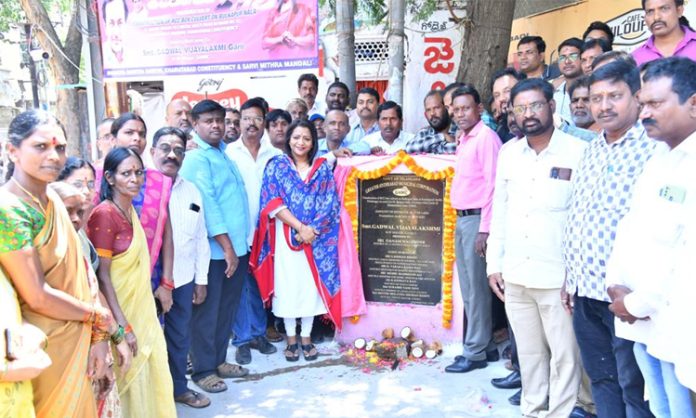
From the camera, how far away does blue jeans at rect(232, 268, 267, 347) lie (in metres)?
4.80

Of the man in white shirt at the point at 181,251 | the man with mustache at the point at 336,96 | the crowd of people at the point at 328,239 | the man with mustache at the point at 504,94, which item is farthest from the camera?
the man with mustache at the point at 336,96

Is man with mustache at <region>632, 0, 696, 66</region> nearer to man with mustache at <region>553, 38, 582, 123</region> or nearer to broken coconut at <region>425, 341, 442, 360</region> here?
man with mustache at <region>553, 38, 582, 123</region>

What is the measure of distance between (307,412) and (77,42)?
9.37m

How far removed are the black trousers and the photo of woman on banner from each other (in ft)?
10.7

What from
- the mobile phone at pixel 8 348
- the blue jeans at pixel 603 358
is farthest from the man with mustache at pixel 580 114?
the mobile phone at pixel 8 348

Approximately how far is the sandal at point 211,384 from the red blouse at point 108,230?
62.9 inches

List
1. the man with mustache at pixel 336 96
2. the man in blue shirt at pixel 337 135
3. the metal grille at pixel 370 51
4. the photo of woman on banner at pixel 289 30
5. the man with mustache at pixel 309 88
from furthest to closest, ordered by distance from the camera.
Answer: the metal grille at pixel 370 51, the photo of woman on banner at pixel 289 30, the man with mustache at pixel 309 88, the man with mustache at pixel 336 96, the man in blue shirt at pixel 337 135

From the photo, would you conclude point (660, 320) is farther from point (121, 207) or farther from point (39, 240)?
point (121, 207)

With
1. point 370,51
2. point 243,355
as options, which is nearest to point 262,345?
point 243,355

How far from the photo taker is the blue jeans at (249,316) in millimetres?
4797

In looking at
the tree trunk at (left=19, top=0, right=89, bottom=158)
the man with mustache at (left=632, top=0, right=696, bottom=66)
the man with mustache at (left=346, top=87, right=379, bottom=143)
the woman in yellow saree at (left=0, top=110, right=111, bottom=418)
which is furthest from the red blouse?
the tree trunk at (left=19, top=0, right=89, bottom=158)

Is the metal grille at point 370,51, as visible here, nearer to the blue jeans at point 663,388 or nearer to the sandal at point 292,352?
the sandal at point 292,352

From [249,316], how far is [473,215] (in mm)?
2106

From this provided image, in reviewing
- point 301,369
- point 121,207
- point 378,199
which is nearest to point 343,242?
point 378,199
